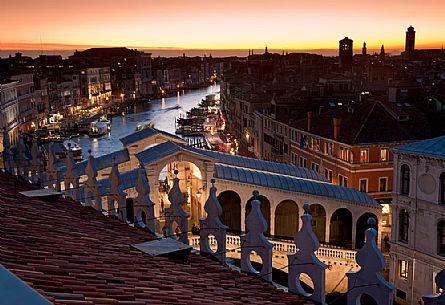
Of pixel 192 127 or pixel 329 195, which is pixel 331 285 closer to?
pixel 329 195

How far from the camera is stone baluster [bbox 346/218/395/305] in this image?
443 centimetres

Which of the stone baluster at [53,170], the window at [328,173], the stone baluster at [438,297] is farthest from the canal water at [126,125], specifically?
the stone baluster at [438,297]

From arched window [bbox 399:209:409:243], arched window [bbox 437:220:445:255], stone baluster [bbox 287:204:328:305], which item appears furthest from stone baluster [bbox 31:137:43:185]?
arched window [bbox 399:209:409:243]

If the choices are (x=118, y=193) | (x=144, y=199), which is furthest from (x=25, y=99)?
(x=144, y=199)

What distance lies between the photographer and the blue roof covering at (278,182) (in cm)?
1773

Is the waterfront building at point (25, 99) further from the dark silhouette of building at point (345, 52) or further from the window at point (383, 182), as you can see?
the dark silhouette of building at point (345, 52)

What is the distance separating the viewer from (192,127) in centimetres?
7262

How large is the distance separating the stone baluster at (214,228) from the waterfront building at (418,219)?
13201mm

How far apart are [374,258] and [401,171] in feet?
53.6

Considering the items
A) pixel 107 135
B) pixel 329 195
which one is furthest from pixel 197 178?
pixel 107 135

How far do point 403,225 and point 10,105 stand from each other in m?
42.7

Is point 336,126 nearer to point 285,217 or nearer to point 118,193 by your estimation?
point 285,217

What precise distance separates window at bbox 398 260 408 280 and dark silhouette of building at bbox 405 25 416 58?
436 feet

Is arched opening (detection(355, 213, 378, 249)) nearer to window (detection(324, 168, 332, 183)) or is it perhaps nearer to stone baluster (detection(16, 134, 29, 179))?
window (detection(324, 168, 332, 183))
